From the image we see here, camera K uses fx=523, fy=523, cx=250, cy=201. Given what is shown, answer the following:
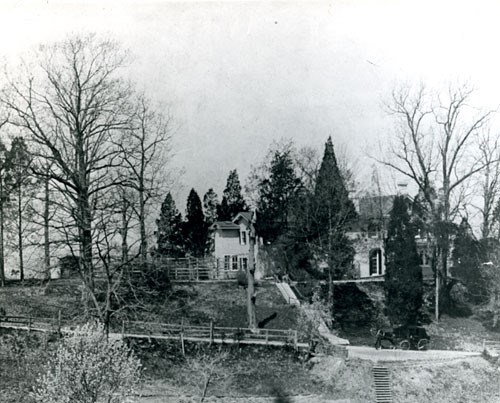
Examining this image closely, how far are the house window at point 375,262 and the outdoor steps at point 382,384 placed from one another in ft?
58.0

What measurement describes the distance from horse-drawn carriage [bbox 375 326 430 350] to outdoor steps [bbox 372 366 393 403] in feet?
11.2

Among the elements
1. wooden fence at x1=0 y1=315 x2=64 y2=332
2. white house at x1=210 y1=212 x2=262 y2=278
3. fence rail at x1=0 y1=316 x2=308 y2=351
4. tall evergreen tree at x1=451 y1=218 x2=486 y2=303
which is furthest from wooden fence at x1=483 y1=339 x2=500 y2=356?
wooden fence at x1=0 y1=315 x2=64 y2=332

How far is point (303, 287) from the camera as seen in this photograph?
34.1 m

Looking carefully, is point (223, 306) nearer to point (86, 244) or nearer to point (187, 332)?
point (187, 332)

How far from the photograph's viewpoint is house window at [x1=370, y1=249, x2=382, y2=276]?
39.4m

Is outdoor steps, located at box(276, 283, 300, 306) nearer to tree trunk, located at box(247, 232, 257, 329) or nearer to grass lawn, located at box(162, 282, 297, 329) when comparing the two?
grass lawn, located at box(162, 282, 297, 329)

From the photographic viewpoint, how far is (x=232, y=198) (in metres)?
49.5

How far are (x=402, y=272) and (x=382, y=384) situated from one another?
911 centimetres

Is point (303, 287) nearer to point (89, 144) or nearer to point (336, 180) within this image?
point (336, 180)

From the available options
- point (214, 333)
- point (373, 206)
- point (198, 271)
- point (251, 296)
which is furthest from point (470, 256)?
point (198, 271)

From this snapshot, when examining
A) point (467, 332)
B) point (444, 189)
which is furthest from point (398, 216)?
point (467, 332)

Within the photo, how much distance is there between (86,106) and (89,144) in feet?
6.37

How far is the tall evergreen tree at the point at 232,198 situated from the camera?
161 ft

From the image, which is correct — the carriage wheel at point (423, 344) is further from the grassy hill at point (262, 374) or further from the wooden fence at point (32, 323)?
the wooden fence at point (32, 323)
